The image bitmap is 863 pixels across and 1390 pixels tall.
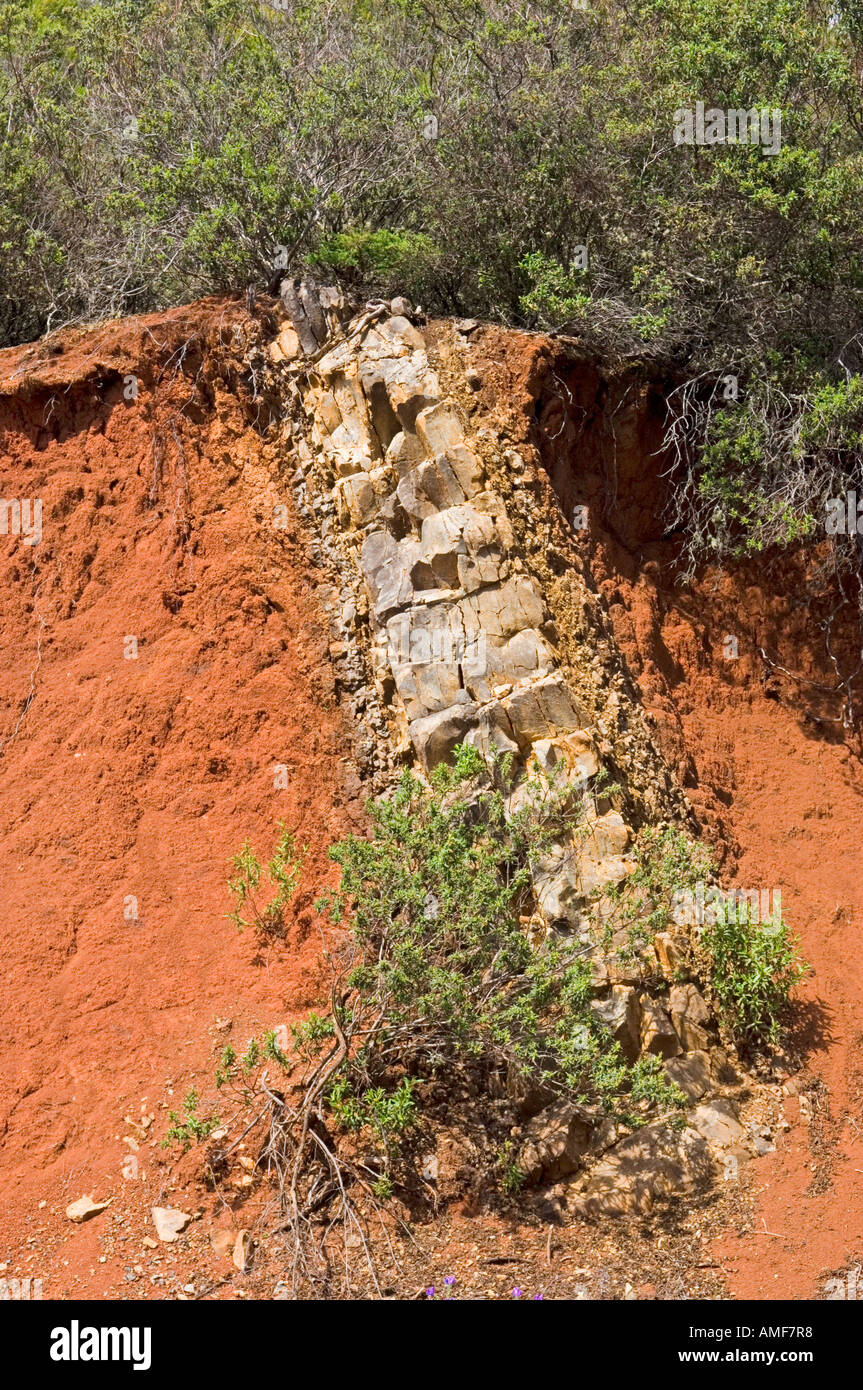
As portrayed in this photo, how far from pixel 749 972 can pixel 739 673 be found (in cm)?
249

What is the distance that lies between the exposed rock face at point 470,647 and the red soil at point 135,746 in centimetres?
41

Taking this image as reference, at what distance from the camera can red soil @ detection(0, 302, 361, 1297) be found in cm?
706

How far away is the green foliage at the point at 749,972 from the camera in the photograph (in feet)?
24.6

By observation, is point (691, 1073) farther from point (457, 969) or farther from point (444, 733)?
point (444, 733)

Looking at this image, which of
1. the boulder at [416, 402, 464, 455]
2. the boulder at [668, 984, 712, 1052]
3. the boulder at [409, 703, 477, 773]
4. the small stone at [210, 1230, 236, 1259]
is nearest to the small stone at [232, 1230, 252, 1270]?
the small stone at [210, 1230, 236, 1259]

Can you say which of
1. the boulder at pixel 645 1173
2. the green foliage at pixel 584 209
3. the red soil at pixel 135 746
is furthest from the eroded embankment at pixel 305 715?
the green foliage at pixel 584 209

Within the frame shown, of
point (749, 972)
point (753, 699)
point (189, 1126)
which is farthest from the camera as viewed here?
point (753, 699)

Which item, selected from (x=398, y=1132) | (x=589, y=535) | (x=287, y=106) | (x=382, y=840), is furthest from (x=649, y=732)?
(x=287, y=106)

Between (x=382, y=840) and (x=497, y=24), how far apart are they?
6.39 metres

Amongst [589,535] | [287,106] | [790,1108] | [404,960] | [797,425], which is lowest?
[790,1108]

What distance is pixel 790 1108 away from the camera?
7.27 metres

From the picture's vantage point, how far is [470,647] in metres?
7.92

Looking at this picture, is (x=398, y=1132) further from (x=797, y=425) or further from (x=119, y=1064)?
(x=797, y=425)

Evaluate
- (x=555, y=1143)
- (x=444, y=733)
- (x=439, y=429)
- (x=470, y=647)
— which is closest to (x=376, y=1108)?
(x=555, y=1143)
